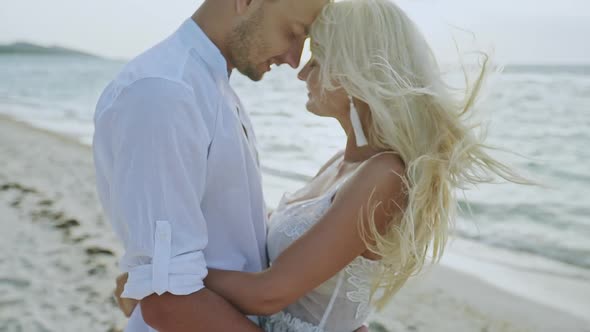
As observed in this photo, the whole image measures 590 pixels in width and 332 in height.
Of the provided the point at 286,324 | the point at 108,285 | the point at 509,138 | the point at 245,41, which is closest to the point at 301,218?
the point at 286,324

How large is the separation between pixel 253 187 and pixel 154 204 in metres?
0.45

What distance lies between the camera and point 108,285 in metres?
4.67

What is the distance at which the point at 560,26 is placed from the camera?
22.6 m

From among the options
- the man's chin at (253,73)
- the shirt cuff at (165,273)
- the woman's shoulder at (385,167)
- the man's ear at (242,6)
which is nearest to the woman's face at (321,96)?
the man's chin at (253,73)

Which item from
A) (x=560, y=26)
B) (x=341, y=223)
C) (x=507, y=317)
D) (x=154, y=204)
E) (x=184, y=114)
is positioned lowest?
(x=560, y=26)

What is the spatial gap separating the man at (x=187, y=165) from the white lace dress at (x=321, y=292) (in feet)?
0.47

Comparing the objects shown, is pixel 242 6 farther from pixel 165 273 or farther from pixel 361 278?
pixel 361 278

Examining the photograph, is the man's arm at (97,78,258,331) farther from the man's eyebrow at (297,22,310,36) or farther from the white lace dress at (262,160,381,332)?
the man's eyebrow at (297,22,310,36)

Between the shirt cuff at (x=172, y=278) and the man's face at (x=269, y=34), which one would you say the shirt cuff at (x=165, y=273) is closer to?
the shirt cuff at (x=172, y=278)

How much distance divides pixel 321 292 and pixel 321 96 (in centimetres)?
→ 74

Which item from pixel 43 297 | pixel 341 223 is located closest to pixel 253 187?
pixel 341 223

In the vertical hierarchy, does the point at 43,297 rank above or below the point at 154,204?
below

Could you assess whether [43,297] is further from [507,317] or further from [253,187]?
[507,317]

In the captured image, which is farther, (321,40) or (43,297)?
(43,297)
